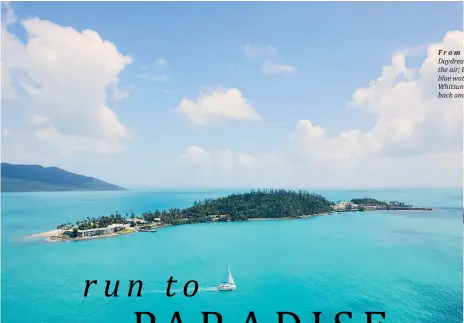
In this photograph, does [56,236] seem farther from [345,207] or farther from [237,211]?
[345,207]

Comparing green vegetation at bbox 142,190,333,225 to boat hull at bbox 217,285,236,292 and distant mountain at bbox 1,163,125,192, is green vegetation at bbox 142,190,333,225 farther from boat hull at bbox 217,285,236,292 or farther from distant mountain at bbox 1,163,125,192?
distant mountain at bbox 1,163,125,192

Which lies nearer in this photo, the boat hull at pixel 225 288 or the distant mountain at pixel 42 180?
Answer: the boat hull at pixel 225 288

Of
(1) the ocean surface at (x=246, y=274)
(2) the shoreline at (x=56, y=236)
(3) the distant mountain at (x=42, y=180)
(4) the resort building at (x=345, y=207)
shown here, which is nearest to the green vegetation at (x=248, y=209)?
(4) the resort building at (x=345, y=207)

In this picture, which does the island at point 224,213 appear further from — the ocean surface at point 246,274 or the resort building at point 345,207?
the ocean surface at point 246,274

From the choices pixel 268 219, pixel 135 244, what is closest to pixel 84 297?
pixel 135 244

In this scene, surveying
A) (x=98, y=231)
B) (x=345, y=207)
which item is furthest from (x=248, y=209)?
(x=98, y=231)

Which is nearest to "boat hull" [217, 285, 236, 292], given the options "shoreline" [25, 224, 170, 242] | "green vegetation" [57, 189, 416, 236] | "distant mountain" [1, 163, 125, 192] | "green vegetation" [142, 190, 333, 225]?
"shoreline" [25, 224, 170, 242]

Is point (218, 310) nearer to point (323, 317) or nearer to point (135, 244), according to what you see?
point (323, 317)
